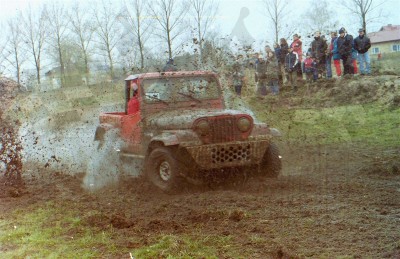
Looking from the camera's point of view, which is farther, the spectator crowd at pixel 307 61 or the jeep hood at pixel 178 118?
the spectator crowd at pixel 307 61

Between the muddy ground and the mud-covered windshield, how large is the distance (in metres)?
1.39

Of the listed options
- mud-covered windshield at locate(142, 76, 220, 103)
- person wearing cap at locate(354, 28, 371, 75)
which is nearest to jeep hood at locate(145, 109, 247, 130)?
mud-covered windshield at locate(142, 76, 220, 103)

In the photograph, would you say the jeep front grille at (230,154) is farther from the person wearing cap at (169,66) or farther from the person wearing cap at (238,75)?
the person wearing cap at (238,75)

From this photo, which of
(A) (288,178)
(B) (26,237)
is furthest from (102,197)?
(A) (288,178)

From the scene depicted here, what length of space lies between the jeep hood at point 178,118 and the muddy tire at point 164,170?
394 millimetres

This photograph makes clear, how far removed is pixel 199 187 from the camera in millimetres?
7008

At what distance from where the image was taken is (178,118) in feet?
22.8

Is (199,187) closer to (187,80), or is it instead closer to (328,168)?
(187,80)

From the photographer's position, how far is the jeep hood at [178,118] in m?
6.78

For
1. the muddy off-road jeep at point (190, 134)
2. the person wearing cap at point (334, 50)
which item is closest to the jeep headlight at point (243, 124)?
the muddy off-road jeep at point (190, 134)

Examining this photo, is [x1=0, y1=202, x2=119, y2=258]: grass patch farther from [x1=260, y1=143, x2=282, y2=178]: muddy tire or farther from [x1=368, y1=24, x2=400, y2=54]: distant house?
[x1=368, y1=24, x2=400, y2=54]: distant house

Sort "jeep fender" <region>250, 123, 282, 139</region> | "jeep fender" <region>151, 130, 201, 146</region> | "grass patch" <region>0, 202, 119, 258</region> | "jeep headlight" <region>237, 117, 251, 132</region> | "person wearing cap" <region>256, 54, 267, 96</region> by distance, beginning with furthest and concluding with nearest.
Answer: "person wearing cap" <region>256, 54, 267, 96</region> < "jeep fender" <region>250, 123, 282, 139</region> < "jeep headlight" <region>237, 117, 251, 132</region> < "jeep fender" <region>151, 130, 201, 146</region> < "grass patch" <region>0, 202, 119, 258</region>

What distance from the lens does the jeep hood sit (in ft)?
22.2

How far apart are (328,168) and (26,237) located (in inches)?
200
